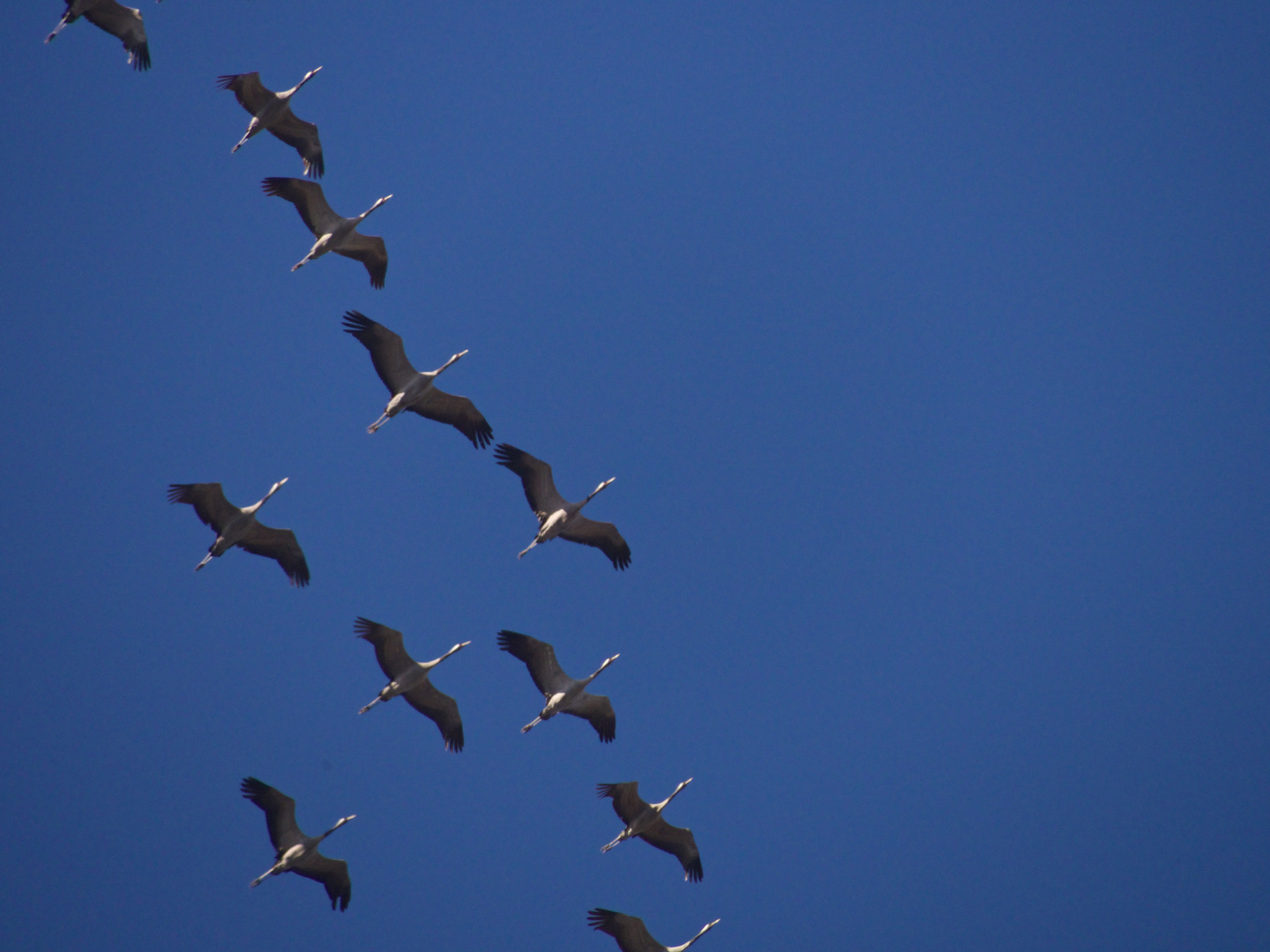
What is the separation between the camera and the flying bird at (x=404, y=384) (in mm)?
23297

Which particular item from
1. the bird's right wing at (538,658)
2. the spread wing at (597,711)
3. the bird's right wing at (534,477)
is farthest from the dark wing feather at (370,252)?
the spread wing at (597,711)

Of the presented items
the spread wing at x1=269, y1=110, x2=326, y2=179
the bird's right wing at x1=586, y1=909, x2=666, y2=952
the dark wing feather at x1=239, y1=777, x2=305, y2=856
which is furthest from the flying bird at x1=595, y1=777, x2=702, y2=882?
the spread wing at x1=269, y1=110, x2=326, y2=179

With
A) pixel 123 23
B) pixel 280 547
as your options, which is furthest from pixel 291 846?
pixel 123 23

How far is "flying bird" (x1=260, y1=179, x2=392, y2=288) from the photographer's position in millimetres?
23531

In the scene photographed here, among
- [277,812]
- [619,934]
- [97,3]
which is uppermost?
[97,3]

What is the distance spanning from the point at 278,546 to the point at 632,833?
9671 mm

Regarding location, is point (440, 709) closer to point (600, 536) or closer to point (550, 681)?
point (550, 681)

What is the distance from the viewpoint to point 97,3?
2380 cm

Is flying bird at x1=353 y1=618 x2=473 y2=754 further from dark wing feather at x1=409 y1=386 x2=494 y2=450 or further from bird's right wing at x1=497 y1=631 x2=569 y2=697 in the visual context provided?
dark wing feather at x1=409 y1=386 x2=494 y2=450

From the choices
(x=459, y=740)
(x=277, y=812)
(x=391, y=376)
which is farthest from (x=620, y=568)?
(x=277, y=812)

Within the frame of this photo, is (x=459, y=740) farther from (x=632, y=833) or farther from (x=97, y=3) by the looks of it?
(x=97, y=3)

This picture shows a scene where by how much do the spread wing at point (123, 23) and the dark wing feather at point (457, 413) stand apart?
928 centimetres

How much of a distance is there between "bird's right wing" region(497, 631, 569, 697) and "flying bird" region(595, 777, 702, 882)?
2.51m

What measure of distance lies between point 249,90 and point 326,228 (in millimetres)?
3102
